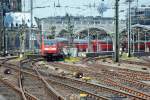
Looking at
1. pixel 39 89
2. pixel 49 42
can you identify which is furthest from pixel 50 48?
pixel 39 89

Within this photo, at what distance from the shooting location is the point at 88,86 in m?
22.5

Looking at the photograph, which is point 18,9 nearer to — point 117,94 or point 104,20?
point 104,20

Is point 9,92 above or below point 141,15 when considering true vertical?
below

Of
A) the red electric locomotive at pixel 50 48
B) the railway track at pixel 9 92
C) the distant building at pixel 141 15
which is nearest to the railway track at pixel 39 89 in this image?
the railway track at pixel 9 92

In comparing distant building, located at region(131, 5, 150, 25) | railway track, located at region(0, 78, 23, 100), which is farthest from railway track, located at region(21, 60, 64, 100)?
distant building, located at region(131, 5, 150, 25)

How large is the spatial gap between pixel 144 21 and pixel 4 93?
127m

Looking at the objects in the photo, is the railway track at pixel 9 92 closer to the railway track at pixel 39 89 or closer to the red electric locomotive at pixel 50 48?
the railway track at pixel 39 89

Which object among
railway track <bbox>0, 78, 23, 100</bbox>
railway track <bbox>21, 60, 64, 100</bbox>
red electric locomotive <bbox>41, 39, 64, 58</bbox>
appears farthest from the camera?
red electric locomotive <bbox>41, 39, 64, 58</bbox>

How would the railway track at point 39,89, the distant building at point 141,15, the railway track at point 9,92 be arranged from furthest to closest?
the distant building at point 141,15, the railway track at point 9,92, the railway track at point 39,89

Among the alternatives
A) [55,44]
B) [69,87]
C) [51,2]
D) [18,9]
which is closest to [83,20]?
[18,9]

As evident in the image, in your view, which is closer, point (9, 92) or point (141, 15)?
point (9, 92)

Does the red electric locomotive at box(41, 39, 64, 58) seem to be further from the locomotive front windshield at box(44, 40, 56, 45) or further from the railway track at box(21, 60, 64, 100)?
the railway track at box(21, 60, 64, 100)

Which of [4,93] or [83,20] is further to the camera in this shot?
[83,20]

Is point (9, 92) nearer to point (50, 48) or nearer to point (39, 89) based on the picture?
point (39, 89)
